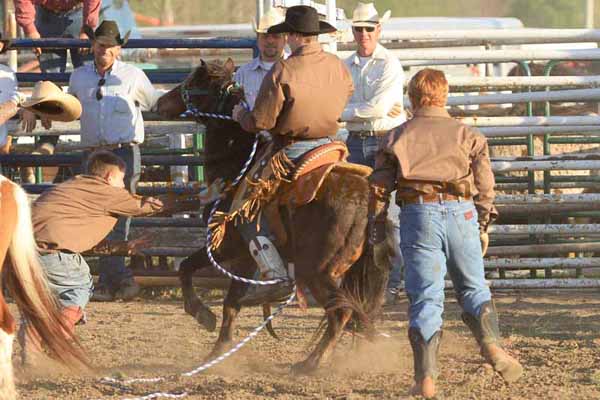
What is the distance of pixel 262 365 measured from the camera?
7.11 meters

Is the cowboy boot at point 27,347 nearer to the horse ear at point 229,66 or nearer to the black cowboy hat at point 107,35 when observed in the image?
the horse ear at point 229,66

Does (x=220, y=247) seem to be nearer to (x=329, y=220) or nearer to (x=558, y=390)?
(x=329, y=220)

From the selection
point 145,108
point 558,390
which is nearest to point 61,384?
point 558,390

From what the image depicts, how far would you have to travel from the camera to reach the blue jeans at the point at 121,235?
29.8 feet

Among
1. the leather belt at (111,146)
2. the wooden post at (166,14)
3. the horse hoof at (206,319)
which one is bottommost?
the horse hoof at (206,319)

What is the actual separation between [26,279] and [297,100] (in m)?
1.82

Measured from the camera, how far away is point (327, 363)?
22.4ft

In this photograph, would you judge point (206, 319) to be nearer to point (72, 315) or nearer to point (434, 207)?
point (72, 315)

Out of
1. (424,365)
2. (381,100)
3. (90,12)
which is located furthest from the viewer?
(90,12)

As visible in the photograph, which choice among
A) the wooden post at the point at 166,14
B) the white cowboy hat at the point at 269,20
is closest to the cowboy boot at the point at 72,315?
the white cowboy hat at the point at 269,20

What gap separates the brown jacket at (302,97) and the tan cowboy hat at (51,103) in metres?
1.12

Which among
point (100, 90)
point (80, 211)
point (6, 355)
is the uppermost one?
point (100, 90)

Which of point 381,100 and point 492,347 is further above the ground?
point 381,100

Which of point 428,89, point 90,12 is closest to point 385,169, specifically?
point 428,89
